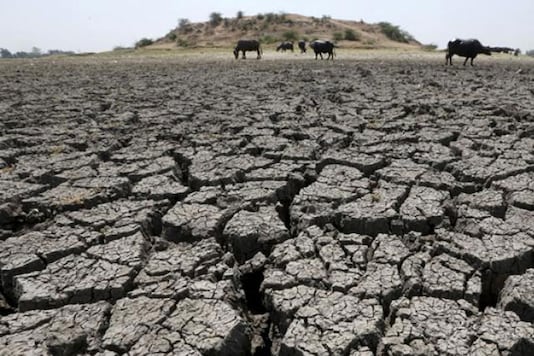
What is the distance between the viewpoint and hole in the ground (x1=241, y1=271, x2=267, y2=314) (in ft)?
8.30

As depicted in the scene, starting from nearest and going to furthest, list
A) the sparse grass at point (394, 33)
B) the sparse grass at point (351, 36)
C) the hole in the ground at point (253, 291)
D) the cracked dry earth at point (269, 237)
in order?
1. the cracked dry earth at point (269, 237)
2. the hole in the ground at point (253, 291)
3. the sparse grass at point (351, 36)
4. the sparse grass at point (394, 33)

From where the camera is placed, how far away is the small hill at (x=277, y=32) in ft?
144

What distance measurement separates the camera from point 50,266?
2686mm

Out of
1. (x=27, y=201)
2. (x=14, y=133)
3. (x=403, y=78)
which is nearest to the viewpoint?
(x=27, y=201)

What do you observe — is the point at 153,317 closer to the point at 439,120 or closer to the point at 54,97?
the point at 439,120

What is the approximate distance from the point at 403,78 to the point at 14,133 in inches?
339

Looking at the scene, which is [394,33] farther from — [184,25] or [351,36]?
[184,25]

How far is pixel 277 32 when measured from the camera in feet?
154

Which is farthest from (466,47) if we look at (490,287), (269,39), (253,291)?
(269,39)

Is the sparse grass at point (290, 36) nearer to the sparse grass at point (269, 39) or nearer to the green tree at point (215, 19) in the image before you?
the sparse grass at point (269, 39)

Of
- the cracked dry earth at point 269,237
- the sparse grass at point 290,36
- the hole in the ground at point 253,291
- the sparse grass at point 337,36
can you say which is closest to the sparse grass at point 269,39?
the sparse grass at point 290,36

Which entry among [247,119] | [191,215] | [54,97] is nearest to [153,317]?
[191,215]

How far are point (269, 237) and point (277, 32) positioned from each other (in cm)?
4679

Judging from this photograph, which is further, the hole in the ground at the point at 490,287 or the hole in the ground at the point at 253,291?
the hole in the ground at the point at 253,291
